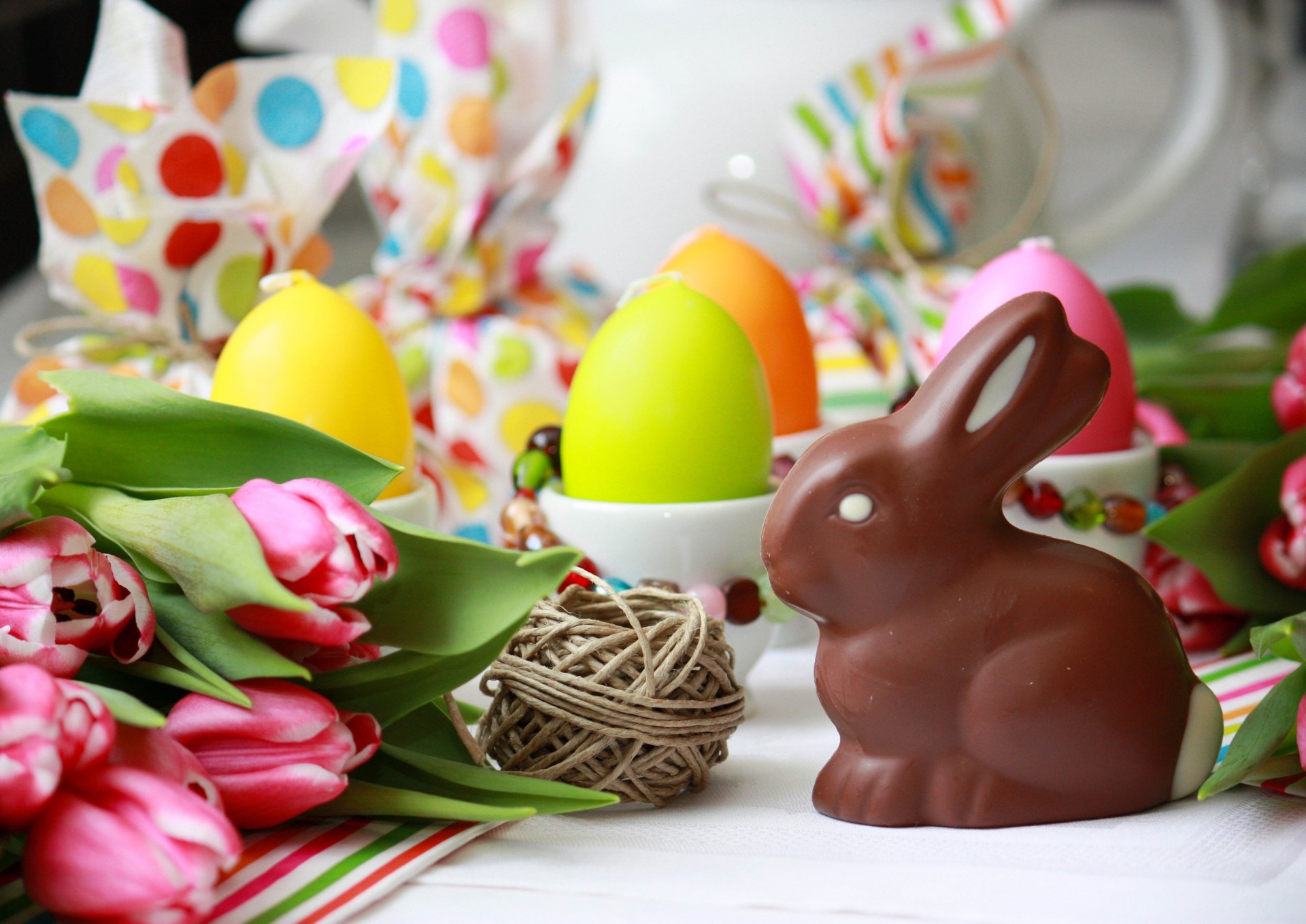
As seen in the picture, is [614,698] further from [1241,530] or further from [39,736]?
[1241,530]

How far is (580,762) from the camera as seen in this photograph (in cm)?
41

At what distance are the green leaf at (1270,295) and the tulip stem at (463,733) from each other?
63 cm

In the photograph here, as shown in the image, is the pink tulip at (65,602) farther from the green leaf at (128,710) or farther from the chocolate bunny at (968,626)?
the chocolate bunny at (968,626)

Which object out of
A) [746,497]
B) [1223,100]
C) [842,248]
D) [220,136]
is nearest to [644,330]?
[746,497]

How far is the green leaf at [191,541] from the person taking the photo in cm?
33

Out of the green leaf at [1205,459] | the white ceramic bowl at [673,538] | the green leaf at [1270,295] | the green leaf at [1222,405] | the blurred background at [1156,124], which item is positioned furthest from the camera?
the blurred background at [1156,124]

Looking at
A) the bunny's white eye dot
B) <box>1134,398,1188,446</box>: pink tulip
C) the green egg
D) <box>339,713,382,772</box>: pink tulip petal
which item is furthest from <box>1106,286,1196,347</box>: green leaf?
<box>339,713,382,772</box>: pink tulip petal

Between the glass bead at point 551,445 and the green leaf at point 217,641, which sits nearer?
the green leaf at point 217,641

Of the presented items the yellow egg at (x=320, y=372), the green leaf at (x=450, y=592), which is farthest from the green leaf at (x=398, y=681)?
the yellow egg at (x=320, y=372)

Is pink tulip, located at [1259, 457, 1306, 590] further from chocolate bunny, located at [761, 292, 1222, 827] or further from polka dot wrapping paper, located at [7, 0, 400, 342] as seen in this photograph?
polka dot wrapping paper, located at [7, 0, 400, 342]

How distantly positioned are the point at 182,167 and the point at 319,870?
1.44ft

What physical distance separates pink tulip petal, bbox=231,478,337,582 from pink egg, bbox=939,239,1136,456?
0.32 metres

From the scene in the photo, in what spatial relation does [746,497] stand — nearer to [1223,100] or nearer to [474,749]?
[474,749]

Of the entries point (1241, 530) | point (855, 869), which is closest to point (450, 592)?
point (855, 869)
